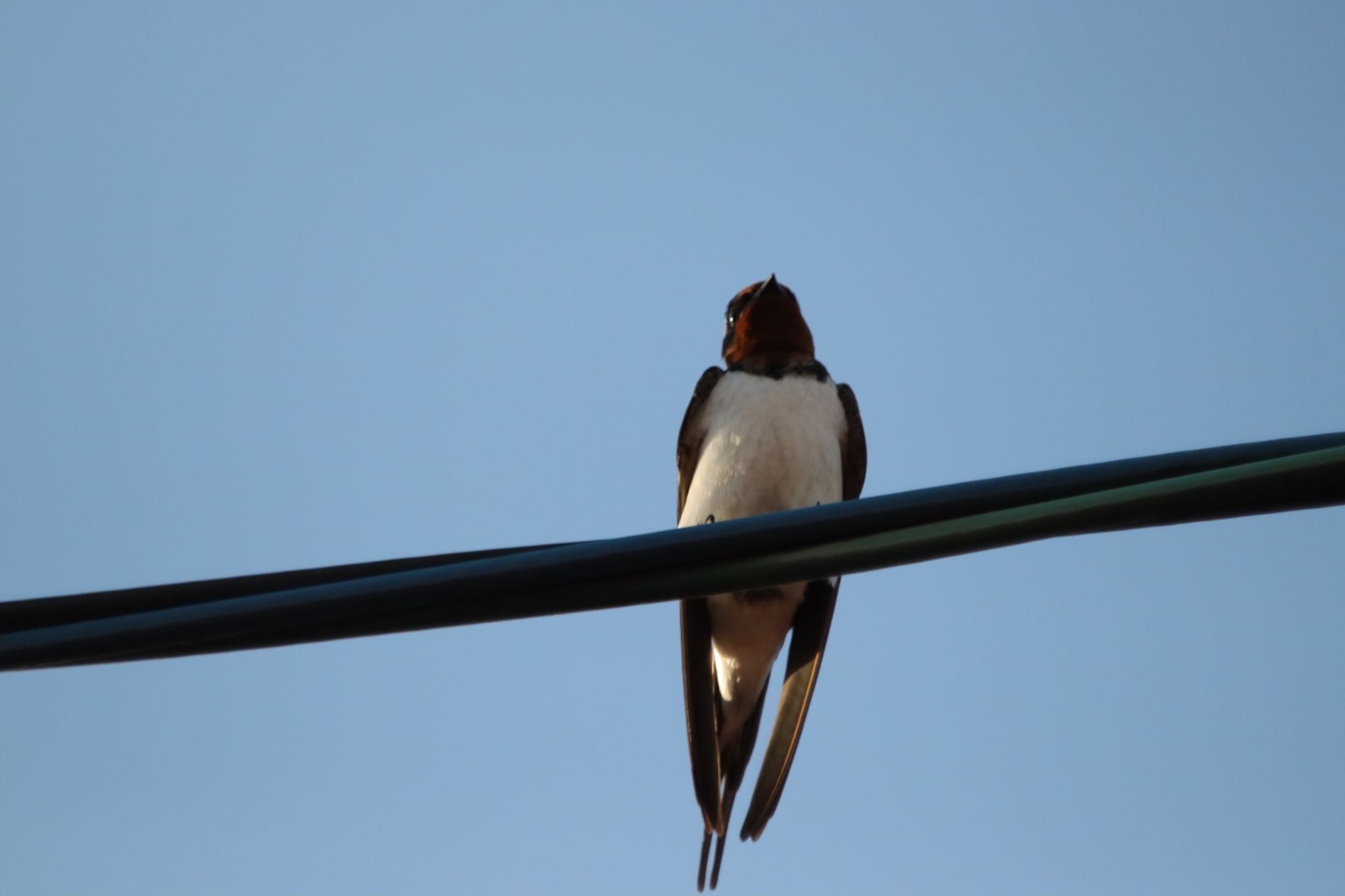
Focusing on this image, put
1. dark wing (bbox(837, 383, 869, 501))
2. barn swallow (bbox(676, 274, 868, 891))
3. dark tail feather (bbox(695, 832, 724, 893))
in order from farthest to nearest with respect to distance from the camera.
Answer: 1. dark wing (bbox(837, 383, 869, 501))
2. barn swallow (bbox(676, 274, 868, 891))
3. dark tail feather (bbox(695, 832, 724, 893))

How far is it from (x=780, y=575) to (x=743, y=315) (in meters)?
3.56

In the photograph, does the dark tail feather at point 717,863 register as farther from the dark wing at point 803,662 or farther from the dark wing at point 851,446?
the dark wing at point 851,446

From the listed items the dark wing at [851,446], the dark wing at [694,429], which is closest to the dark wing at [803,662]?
the dark wing at [851,446]

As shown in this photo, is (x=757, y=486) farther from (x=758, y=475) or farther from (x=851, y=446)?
(x=851, y=446)

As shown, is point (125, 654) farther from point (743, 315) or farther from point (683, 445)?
point (743, 315)

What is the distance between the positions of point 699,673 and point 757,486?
0.68 meters

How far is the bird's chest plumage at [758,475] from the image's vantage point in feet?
15.5

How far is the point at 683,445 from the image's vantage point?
514 cm

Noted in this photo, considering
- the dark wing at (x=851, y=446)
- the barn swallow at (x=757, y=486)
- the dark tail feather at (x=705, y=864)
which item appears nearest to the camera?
the dark tail feather at (x=705, y=864)

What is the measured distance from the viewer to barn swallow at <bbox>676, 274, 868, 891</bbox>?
462 cm

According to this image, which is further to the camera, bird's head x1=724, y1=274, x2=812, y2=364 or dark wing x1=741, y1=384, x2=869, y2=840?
bird's head x1=724, y1=274, x2=812, y2=364

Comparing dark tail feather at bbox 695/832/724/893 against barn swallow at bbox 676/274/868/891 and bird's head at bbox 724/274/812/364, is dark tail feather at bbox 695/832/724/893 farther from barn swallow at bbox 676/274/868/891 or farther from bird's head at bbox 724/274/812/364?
bird's head at bbox 724/274/812/364

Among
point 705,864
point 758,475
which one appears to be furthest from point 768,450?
point 705,864

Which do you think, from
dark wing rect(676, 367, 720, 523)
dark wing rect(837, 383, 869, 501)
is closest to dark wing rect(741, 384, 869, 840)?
dark wing rect(837, 383, 869, 501)
